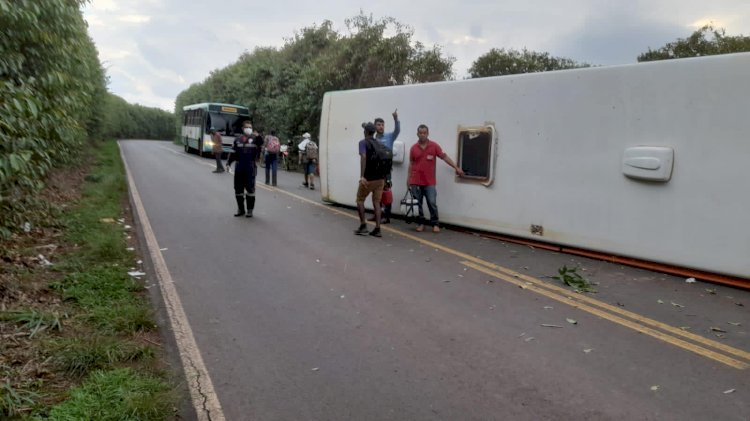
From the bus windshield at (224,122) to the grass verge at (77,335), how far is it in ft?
74.2

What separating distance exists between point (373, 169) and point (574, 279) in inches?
147

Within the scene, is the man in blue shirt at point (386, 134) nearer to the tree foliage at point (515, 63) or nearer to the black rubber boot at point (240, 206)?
the black rubber boot at point (240, 206)

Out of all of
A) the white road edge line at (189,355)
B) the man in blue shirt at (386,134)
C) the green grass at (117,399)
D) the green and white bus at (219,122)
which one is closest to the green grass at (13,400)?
the green grass at (117,399)

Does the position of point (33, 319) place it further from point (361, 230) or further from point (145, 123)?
point (145, 123)

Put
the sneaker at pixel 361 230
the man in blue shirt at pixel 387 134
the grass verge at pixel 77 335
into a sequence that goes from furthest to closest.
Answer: the man in blue shirt at pixel 387 134 → the sneaker at pixel 361 230 → the grass verge at pixel 77 335

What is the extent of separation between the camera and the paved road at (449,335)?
340 centimetres

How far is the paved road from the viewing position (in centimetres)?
340

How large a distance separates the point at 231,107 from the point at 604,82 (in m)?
25.7

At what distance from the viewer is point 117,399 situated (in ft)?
10.6

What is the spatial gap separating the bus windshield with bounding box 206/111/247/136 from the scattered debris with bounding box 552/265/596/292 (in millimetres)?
25293

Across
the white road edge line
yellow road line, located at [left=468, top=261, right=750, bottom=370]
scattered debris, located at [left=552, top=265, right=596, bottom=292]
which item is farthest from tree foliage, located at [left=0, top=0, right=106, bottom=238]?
scattered debris, located at [left=552, top=265, right=596, bottom=292]

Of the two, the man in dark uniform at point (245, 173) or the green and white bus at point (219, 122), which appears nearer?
the man in dark uniform at point (245, 173)

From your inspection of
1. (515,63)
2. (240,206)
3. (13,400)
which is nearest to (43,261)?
(13,400)

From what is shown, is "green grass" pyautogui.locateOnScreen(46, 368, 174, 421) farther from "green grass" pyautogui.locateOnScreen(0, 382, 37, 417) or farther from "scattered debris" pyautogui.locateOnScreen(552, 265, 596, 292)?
"scattered debris" pyautogui.locateOnScreen(552, 265, 596, 292)
